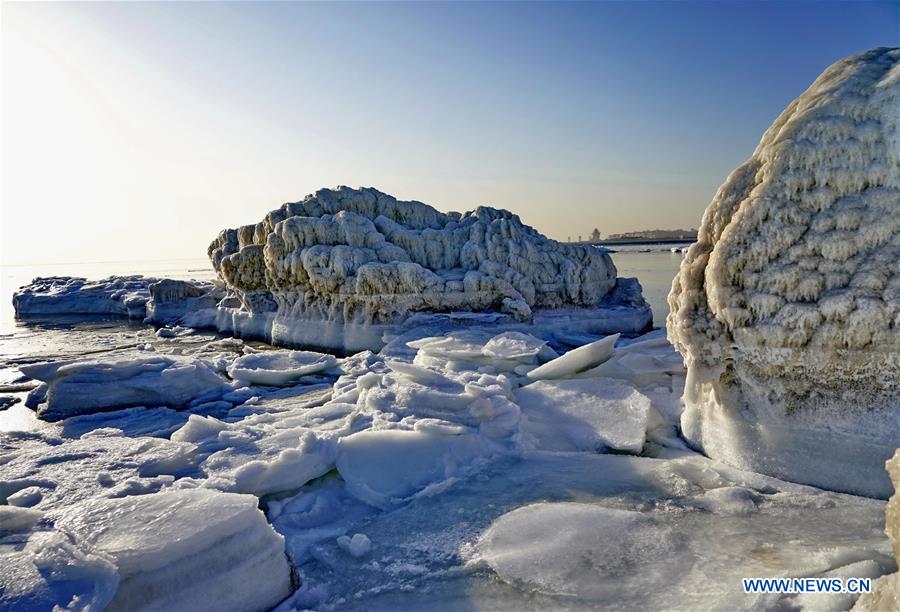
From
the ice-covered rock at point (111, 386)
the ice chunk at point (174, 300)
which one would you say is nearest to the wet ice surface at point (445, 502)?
the ice-covered rock at point (111, 386)

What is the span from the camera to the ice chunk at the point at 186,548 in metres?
2.38

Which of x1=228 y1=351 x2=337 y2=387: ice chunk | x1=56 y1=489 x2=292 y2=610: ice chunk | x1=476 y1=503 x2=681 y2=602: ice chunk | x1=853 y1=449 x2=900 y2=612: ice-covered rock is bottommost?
x1=228 y1=351 x2=337 y2=387: ice chunk

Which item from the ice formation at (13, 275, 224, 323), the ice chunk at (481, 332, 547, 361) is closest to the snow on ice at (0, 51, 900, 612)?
the ice chunk at (481, 332, 547, 361)

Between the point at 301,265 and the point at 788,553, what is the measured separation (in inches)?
487

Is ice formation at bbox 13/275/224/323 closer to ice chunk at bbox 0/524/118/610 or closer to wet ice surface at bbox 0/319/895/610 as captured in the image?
wet ice surface at bbox 0/319/895/610

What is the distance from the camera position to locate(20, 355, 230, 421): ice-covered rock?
6.74 m

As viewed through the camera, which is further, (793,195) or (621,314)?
(621,314)

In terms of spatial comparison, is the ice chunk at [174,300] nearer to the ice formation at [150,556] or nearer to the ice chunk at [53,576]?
the ice formation at [150,556]

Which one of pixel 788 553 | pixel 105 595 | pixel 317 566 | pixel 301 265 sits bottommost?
pixel 317 566

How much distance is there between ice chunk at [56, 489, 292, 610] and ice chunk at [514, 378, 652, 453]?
9.34 feet

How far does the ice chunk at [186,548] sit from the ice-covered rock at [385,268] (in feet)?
31.4

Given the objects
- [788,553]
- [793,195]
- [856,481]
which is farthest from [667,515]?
[793,195]

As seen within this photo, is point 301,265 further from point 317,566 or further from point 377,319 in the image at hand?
point 317,566

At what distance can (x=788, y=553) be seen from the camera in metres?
2.78
